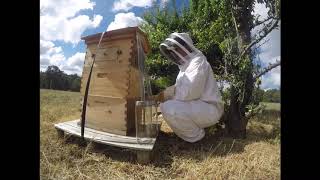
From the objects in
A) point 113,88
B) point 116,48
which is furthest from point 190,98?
point 116,48

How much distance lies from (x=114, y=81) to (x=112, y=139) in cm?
57

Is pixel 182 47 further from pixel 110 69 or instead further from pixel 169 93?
pixel 110 69

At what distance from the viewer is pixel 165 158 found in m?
3.50

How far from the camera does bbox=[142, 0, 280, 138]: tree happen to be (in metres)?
4.18

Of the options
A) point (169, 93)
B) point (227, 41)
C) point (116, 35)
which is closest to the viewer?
point (116, 35)

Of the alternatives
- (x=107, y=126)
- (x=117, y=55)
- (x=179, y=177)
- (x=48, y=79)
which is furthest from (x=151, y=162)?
(x=48, y=79)

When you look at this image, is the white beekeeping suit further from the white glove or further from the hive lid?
the hive lid

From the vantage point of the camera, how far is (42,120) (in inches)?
161

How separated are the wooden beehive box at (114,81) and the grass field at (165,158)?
0.26 meters

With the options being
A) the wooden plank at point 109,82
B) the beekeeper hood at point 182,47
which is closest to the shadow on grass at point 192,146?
the wooden plank at point 109,82

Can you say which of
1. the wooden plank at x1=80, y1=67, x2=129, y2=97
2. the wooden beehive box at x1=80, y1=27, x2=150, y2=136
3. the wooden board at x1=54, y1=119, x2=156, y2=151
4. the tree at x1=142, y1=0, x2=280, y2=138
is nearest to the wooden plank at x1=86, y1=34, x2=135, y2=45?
the wooden beehive box at x1=80, y1=27, x2=150, y2=136

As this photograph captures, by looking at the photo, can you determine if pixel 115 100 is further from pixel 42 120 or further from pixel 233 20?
pixel 233 20

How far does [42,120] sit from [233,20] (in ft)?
8.32

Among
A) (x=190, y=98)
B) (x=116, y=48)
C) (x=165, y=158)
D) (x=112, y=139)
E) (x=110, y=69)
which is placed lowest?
(x=165, y=158)
